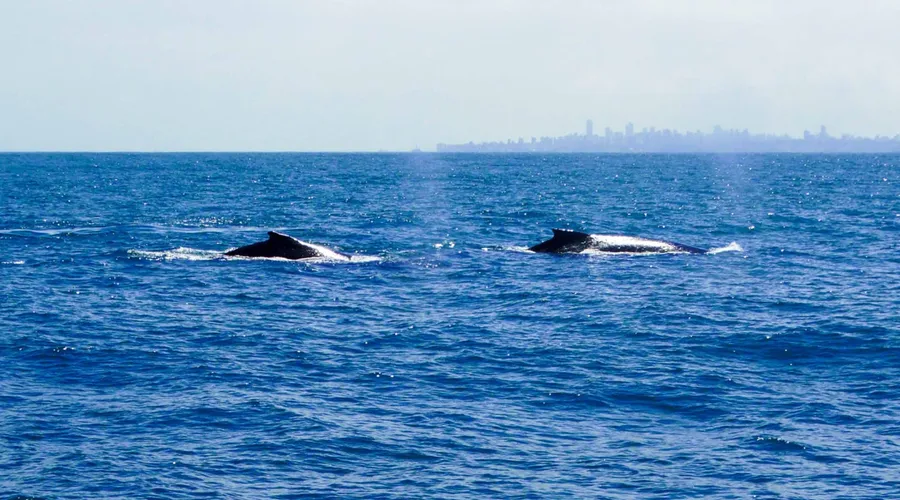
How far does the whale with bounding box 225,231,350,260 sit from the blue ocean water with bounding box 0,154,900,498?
107cm

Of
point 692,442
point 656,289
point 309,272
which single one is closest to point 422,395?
point 692,442

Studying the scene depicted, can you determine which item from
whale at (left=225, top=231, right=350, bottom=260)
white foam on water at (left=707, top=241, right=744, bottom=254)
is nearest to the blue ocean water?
white foam on water at (left=707, top=241, right=744, bottom=254)

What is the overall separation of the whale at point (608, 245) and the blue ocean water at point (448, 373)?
42.5 inches

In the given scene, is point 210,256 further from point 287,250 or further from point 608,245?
point 608,245

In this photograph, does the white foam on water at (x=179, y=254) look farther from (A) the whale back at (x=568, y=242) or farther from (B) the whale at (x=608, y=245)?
(B) the whale at (x=608, y=245)

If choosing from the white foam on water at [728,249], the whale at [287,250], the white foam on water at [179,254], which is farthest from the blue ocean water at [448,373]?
the whale at [287,250]

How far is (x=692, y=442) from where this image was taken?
17.0 metres

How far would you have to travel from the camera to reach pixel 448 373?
70.5 ft

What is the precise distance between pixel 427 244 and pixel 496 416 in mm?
28526

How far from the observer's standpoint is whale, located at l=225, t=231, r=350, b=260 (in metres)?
39.2

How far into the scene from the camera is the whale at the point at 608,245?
4081cm

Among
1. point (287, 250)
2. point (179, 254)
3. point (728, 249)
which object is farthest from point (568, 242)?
point (179, 254)

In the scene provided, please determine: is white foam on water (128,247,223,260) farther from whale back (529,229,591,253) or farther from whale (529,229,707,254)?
whale (529,229,707,254)

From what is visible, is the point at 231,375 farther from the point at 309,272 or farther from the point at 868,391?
the point at 309,272
